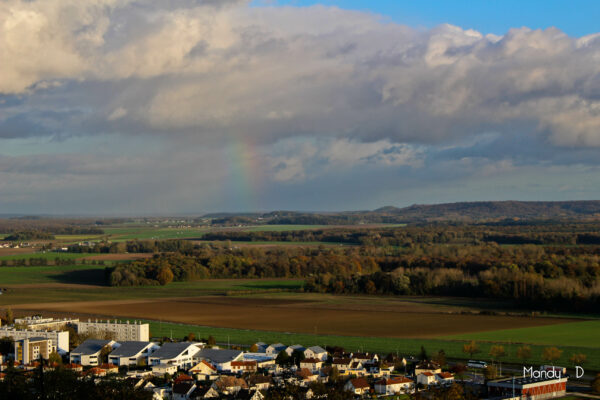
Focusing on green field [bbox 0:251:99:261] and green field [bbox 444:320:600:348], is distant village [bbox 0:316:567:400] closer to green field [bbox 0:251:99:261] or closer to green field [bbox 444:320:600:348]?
green field [bbox 444:320:600:348]

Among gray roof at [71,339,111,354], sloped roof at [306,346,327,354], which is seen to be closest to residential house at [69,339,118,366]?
gray roof at [71,339,111,354]

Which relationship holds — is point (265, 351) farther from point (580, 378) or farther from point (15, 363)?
point (580, 378)

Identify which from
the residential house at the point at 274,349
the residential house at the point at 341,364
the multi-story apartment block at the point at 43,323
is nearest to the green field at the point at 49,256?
the multi-story apartment block at the point at 43,323

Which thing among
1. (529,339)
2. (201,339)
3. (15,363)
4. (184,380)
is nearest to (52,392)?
(184,380)

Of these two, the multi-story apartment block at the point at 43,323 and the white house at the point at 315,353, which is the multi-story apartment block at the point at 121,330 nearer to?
the multi-story apartment block at the point at 43,323

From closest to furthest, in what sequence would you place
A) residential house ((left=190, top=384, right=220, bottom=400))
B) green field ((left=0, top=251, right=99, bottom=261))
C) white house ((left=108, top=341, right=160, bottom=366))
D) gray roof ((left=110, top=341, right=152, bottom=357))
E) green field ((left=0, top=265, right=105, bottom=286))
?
1. residential house ((left=190, top=384, right=220, bottom=400))
2. white house ((left=108, top=341, right=160, bottom=366))
3. gray roof ((left=110, top=341, right=152, bottom=357))
4. green field ((left=0, top=265, right=105, bottom=286))
5. green field ((left=0, top=251, right=99, bottom=261))

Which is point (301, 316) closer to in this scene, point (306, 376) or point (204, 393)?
point (306, 376)

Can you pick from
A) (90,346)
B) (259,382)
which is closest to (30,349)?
(90,346)
